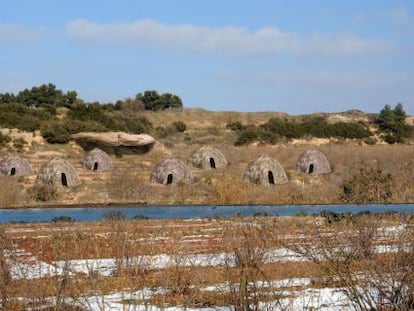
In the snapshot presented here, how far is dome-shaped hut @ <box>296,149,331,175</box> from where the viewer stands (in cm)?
4006

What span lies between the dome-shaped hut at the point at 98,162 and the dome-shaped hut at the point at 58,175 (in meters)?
3.48

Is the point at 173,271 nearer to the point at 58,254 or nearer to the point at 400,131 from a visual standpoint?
the point at 58,254

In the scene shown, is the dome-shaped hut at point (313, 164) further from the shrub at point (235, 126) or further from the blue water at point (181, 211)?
the shrub at point (235, 126)

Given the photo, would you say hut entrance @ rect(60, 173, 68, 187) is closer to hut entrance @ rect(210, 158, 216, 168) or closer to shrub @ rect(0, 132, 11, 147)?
hut entrance @ rect(210, 158, 216, 168)

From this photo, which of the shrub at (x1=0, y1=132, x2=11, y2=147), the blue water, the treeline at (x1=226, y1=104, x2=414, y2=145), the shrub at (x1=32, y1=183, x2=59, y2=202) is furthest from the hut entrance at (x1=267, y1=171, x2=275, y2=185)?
the treeline at (x1=226, y1=104, x2=414, y2=145)

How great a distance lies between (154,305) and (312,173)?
31.2 m

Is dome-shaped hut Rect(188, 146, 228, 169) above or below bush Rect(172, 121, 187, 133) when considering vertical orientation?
below

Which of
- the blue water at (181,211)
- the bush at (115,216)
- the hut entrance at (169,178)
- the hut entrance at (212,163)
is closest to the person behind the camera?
the bush at (115,216)

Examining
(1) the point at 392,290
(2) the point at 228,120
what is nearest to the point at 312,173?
(1) the point at 392,290

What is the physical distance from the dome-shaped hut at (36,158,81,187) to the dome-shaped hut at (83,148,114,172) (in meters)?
3.48

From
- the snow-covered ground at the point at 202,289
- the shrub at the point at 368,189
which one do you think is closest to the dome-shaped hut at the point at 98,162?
the shrub at the point at 368,189

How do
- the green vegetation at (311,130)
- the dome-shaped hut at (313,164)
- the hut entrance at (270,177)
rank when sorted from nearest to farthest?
1. the hut entrance at (270,177)
2. the dome-shaped hut at (313,164)
3. the green vegetation at (311,130)

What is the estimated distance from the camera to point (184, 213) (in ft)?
87.4

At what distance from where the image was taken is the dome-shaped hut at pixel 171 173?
120 feet
